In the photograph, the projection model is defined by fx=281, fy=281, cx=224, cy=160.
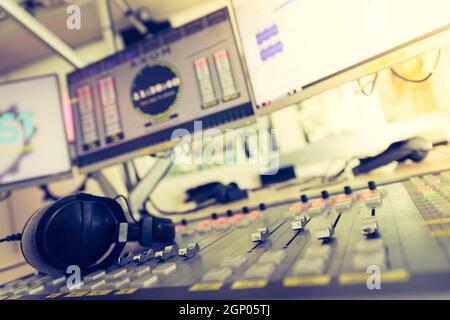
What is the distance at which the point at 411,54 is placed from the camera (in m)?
0.63

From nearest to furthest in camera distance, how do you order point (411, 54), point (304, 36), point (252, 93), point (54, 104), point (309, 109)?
point (411, 54), point (304, 36), point (252, 93), point (54, 104), point (309, 109)

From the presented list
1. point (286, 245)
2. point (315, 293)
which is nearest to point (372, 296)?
point (315, 293)

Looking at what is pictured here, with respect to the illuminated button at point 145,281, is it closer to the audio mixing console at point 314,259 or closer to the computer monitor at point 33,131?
the audio mixing console at point 314,259

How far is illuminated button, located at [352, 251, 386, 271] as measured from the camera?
262mm

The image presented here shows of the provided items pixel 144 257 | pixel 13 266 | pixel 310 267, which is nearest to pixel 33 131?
pixel 13 266

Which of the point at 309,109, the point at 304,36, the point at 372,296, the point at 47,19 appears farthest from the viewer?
→ the point at 47,19

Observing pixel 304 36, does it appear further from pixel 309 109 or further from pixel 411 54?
pixel 309 109

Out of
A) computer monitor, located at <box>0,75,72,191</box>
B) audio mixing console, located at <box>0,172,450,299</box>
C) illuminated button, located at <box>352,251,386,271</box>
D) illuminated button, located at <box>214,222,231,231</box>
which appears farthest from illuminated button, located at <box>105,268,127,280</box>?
computer monitor, located at <box>0,75,72,191</box>

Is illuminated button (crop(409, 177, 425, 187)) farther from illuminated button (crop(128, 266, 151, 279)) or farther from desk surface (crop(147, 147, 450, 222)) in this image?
illuminated button (crop(128, 266, 151, 279))

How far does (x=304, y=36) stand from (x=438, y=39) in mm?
300

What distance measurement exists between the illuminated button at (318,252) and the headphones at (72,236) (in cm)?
38

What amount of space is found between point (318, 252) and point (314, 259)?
20 mm

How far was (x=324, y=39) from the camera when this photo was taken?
0.73 meters

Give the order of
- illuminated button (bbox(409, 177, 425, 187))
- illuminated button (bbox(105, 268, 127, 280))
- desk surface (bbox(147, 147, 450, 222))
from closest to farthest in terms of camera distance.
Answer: illuminated button (bbox(105, 268, 127, 280))
illuminated button (bbox(409, 177, 425, 187))
desk surface (bbox(147, 147, 450, 222))
